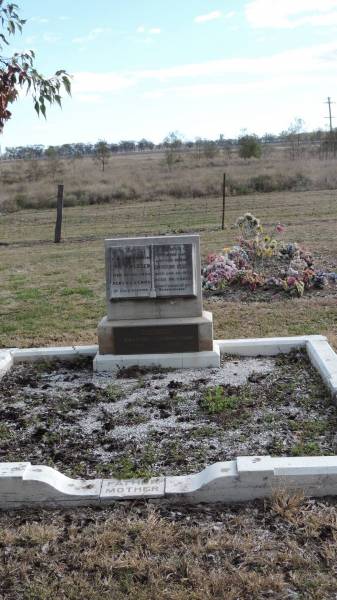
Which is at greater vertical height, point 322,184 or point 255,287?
point 322,184

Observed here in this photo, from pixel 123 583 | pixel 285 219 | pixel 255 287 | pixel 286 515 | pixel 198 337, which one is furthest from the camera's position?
pixel 285 219

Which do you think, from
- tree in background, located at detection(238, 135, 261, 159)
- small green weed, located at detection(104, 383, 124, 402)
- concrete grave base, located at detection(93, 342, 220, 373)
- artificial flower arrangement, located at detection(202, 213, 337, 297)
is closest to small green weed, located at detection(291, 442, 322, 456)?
small green weed, located at detection(104, 383, 124, 402)

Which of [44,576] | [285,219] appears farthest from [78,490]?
[285,219]

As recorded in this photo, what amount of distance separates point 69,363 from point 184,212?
17.1m

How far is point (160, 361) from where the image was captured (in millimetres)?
5844

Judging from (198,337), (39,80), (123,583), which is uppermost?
(39,80)

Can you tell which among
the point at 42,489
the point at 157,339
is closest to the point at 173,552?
the point at 42,489

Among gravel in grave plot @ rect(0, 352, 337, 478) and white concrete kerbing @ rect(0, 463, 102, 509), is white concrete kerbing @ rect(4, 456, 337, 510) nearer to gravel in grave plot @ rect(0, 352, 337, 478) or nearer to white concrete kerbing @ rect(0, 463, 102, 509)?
white concrete kerbing @ rect(0, 463, 102, 509)

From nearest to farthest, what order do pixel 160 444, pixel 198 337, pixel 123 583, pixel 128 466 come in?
pixel 123 583
pixel 128 466
pixel 160 444
pixel 198 337

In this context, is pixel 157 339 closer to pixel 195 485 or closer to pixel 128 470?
pixel 128 470

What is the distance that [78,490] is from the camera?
3701 millimetres

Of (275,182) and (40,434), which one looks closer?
(40,434)

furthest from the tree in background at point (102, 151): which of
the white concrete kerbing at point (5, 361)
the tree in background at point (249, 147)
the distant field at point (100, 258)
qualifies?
the white concrete kerbing at point (5, 361)

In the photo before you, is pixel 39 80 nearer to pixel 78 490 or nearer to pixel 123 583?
pixel 78 490
